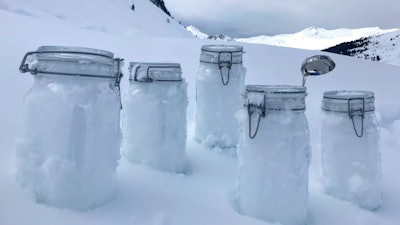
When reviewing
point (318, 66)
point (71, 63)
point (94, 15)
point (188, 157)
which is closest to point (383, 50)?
point (94, 15)

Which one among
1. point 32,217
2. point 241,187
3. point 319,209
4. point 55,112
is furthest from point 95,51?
point 319,209

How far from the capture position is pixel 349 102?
282 cm

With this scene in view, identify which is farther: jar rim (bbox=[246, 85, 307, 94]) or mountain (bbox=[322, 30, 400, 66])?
mountain (bbox=[322, 30, 400, 66])

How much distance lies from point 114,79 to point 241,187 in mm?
954

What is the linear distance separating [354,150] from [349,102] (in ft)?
1.06

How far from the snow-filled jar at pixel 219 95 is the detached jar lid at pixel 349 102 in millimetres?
748

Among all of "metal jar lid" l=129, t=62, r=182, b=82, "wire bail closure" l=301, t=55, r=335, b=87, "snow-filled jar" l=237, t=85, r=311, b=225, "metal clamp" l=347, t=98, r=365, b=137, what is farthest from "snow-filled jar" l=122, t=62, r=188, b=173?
"metal clamp" l=347, t=98, r=365, b=137

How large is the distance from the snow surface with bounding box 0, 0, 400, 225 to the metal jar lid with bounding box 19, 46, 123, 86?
1.91 feet

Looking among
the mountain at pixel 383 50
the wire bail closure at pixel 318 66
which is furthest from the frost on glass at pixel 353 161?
the mountain at pixel 383 50

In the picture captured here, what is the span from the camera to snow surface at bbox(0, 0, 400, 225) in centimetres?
212

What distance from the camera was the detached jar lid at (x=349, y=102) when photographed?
→ 2.82 meters

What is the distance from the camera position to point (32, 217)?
191 centimetres

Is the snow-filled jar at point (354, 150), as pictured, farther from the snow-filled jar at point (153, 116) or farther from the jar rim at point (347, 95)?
the snow-filled jar at point (153, 116)

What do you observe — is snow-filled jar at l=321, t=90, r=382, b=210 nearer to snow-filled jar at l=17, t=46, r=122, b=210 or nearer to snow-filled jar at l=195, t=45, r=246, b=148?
snow-filled jar at l=195, t=45, r=246, b=148
